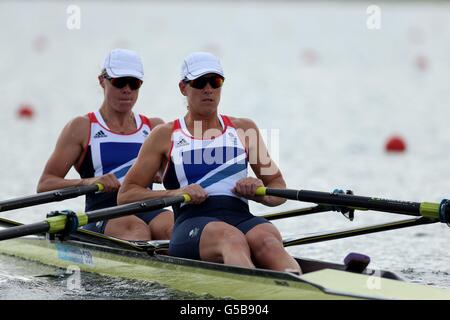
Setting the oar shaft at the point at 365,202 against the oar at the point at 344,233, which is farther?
the oar at the point at 344,233

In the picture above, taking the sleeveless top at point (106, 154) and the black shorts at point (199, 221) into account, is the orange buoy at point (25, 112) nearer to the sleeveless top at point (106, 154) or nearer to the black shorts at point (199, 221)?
the sleeveless top at point (106, 154)

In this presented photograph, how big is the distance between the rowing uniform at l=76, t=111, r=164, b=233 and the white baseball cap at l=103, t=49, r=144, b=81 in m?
0.45

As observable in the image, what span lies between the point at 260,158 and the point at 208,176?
0.45 m

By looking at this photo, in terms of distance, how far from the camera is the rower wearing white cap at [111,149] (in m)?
8.12

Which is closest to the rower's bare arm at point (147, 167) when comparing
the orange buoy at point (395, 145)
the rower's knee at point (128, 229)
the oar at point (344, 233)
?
the rower's knee at point (128, 229)

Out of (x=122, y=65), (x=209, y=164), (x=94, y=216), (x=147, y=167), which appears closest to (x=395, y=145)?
(x=122, y=65)

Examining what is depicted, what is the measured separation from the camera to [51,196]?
808 centimetres

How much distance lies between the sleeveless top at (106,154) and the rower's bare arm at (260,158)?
1.23m

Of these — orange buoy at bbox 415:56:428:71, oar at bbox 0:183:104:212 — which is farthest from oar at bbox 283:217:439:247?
orange buoy at bbox 415:56:428:71

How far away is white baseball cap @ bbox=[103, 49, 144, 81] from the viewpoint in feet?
26.9

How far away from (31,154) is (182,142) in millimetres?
7848

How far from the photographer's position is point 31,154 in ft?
48.3

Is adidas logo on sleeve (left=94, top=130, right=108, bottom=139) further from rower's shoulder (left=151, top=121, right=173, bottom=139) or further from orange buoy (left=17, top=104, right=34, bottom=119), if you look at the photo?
orange buoy (left=17, top=104, right=34, bottom=119)

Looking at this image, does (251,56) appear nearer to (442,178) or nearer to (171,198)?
(442,178)
